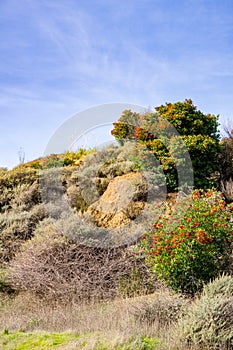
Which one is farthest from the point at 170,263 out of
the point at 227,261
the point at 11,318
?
the point at 11,318

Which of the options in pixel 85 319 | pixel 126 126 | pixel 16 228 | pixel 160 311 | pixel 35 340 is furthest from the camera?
pixel 126 126

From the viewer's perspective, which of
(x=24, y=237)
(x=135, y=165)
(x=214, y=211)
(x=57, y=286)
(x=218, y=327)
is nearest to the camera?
(x=218, y=327)

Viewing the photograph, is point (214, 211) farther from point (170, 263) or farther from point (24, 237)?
point (24, 237)

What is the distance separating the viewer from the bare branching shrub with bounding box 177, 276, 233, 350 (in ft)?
14.3

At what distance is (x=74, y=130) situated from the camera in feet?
39.8

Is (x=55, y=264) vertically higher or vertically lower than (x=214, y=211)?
lower

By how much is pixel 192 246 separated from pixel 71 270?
2570 mm

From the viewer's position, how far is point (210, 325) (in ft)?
14.8

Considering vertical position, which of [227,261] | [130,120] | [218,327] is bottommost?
[218,327]

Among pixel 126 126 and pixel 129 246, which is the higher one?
pixel 126 126

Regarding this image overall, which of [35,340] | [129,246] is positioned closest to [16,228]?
[129,246]

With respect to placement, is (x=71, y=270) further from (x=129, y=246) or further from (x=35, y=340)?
→ (x=35, y=340)

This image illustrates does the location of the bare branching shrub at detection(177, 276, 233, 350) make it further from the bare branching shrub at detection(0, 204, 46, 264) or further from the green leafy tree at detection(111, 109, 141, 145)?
the green leafy tree at detection(111, 109, 141, 145)

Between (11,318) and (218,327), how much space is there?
3.27m
